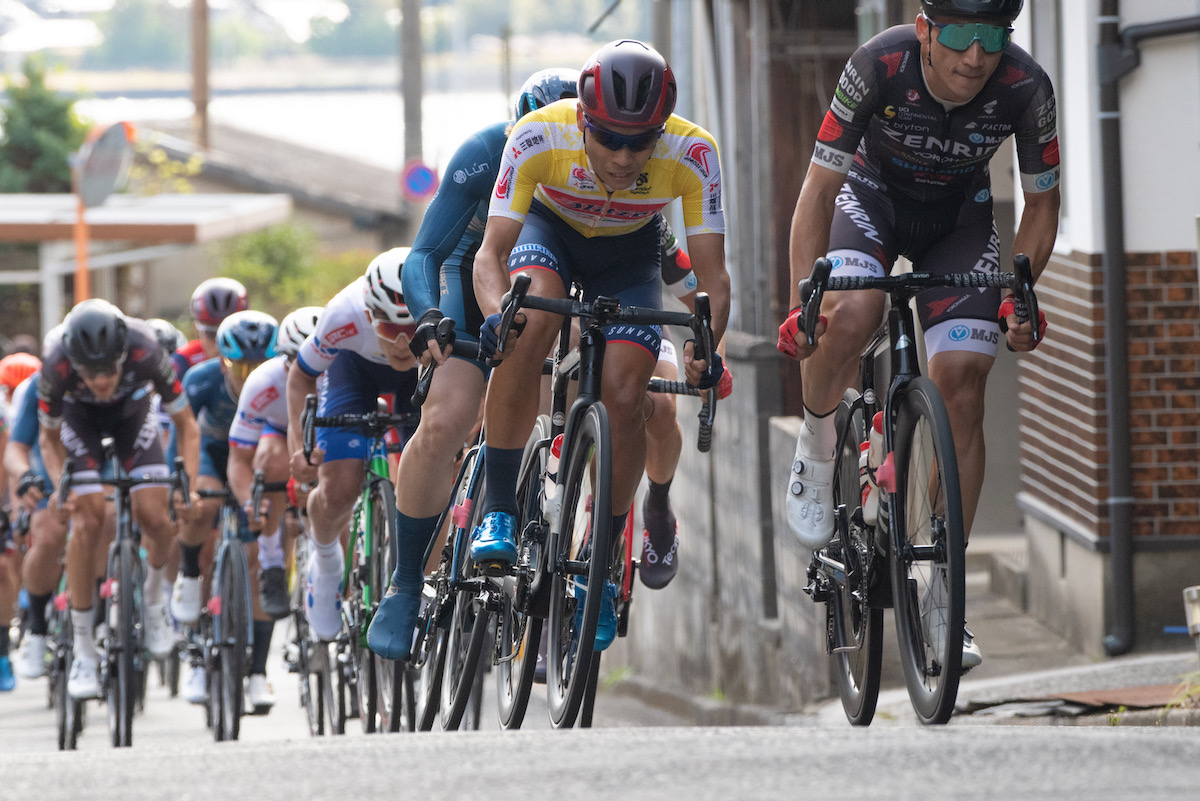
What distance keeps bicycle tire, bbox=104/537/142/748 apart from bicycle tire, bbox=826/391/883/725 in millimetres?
5450

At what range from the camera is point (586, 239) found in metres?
6.48

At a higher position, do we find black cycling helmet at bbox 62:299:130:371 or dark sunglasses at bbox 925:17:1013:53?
dark sunglasses at bbox 925:17:1013:53

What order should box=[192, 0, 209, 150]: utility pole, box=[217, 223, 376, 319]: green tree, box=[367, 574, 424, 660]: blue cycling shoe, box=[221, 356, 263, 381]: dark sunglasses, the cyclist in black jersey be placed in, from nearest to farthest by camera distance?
the cyclist in black jersey < box=[367, 574, 424, 660]: blue cycling shoe < box=[221, 356, 263, 381]: dark sunglasses < box=[217, 223, 376, 319]: green tree < box=[192, 0, 209, 150]: utility pole

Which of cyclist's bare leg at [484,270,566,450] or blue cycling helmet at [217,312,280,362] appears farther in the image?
blue cycling helmet at [217,312,280,362]

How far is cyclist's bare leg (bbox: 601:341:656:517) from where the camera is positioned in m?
6.07

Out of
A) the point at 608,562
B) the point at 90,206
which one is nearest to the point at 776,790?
the point at 608,562

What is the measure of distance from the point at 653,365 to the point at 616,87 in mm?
972

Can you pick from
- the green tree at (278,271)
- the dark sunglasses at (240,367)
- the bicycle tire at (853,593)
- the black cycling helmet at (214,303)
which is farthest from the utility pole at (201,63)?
the bicycle tire at (853,593)

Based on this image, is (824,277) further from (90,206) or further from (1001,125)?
(90,206)

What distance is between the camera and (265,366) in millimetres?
11047

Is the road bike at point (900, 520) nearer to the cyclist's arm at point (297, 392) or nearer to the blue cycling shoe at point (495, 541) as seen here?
the blue cycling shoe at point (495, 541)

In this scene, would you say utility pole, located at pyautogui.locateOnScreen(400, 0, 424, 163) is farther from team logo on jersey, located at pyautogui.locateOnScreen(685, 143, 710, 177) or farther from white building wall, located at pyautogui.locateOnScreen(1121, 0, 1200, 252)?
team logo on jersey, located at pyautogui.locateOnScreen(685, 143, 710, 177)

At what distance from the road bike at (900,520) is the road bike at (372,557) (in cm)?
255

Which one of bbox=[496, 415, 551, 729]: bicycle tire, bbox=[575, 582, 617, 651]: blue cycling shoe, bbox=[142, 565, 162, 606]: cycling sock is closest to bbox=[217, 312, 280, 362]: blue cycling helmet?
bbox=[142, 565, 162, 606]: cycling sock
